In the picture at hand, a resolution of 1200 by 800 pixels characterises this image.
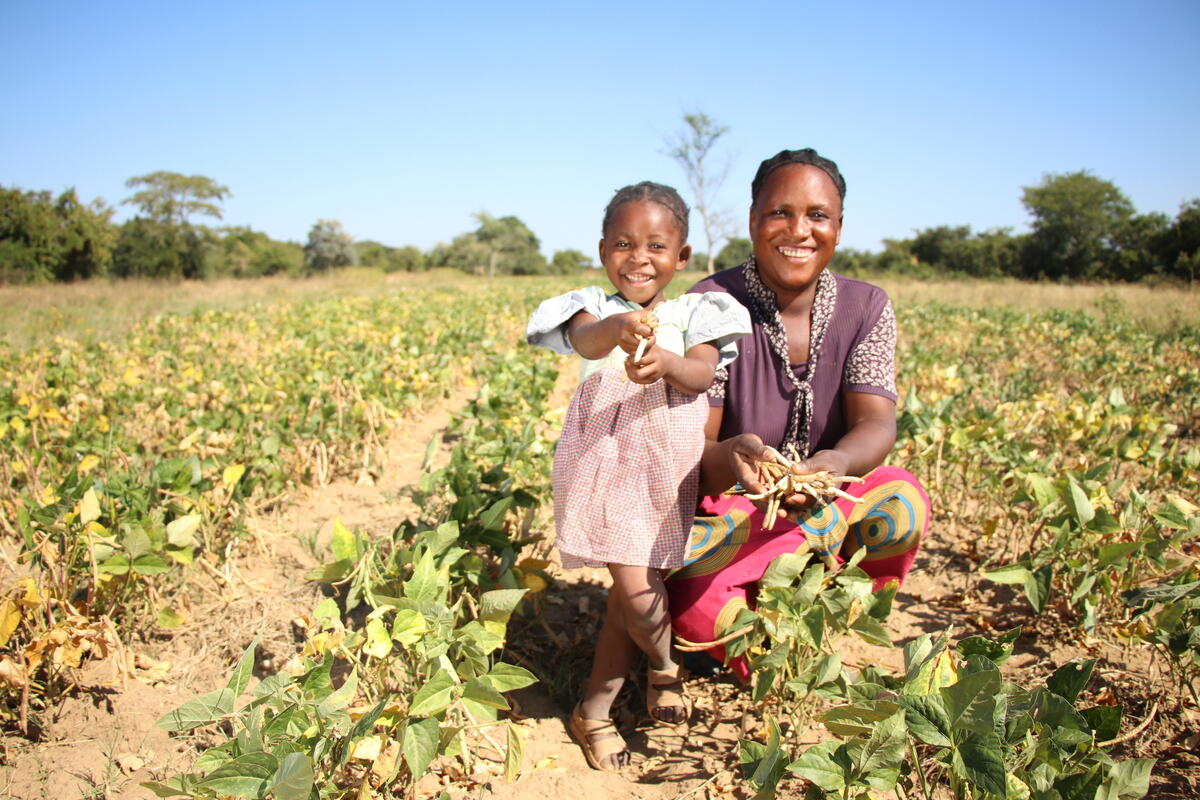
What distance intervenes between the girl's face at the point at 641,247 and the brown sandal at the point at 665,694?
0.92 m

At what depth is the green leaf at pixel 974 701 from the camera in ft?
3.38

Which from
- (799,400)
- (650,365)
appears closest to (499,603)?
(650,365)

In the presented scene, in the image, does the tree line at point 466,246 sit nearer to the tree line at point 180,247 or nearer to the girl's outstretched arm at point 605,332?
the tree line at point 180,247

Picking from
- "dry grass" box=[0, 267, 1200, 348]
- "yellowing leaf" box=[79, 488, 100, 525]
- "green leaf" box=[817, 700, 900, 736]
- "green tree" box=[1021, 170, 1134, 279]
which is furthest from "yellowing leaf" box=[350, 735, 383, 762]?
"green tree" box=[1021, 170, 1134, 279]

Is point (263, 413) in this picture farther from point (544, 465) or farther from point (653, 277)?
point (653, 277)

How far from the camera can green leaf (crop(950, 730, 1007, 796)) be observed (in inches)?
40.8

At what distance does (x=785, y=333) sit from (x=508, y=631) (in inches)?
46.3

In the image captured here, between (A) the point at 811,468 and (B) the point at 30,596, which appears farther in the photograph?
(B) the point at 30,596

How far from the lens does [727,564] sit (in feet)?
6.19

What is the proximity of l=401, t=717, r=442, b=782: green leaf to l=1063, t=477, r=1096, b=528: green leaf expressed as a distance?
1645mm

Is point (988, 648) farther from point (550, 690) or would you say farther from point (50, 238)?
point (50, 238)

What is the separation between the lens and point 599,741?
174cm

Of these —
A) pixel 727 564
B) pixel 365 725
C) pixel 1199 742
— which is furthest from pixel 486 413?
pixel 1199 742

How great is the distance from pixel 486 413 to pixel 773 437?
4.77 feet
